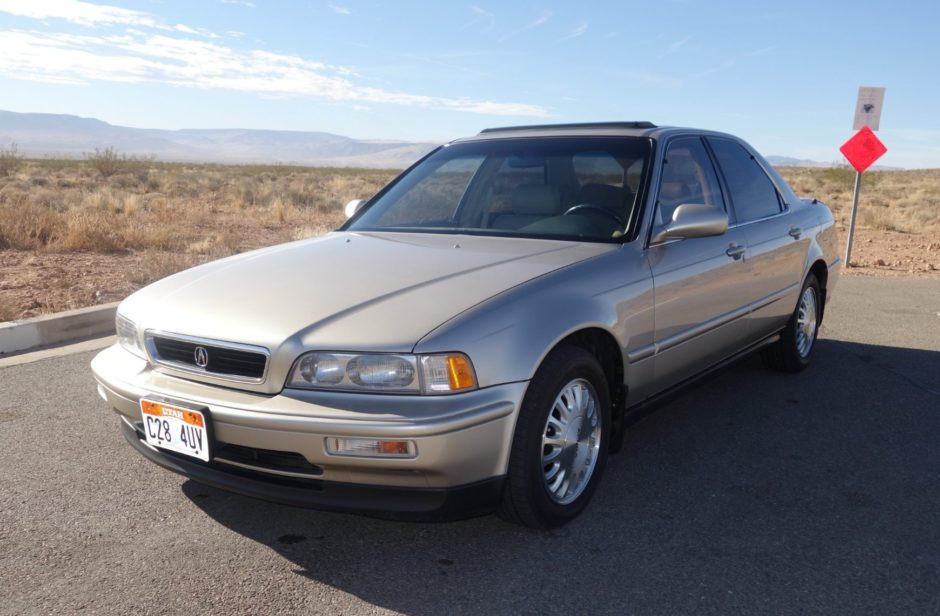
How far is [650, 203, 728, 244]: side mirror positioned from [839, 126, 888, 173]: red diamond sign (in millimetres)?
8804

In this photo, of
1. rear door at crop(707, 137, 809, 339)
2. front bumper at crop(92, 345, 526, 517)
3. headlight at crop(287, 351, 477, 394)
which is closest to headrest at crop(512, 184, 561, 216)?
rear door at crop(707, 137, 809, 339)

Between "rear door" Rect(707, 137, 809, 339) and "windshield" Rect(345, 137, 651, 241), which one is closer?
"windshield" Rect(345, 137, 651, 241)

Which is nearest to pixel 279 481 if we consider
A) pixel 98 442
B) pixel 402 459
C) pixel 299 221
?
pixel 402 459

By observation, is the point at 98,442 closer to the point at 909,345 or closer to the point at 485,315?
the point at 485,315

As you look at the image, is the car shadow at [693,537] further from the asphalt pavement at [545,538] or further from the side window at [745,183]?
the side window at [745,183]

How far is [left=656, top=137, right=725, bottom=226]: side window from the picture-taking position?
13.5 ft

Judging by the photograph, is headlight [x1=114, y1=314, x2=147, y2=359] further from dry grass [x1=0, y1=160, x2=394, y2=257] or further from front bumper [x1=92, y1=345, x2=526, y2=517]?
dry grass [x1=0, y1=160, x2=394, y2=257]

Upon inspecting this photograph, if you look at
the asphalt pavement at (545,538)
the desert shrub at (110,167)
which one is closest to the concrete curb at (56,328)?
the asphalt pavement at (545,538)

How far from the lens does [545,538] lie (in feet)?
10.5

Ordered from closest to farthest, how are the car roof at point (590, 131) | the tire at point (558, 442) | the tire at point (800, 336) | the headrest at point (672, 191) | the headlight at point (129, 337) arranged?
1. the tire at point (558, 442)
2. the headlight at point (129, 337)
3. the headrest at point (672, 191)
4. the car roof at point (590, 131)
5. the tire at point (800, 336)

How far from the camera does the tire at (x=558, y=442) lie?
2.96 metres

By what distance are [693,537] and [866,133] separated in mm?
10079

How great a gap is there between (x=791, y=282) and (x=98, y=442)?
4.21 meters

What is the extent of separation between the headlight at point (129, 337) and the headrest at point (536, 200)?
1.89 m
